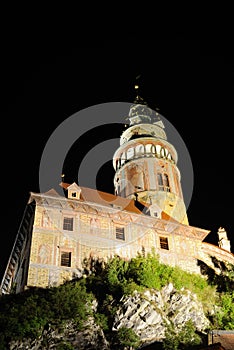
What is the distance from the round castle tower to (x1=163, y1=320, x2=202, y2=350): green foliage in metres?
18.4

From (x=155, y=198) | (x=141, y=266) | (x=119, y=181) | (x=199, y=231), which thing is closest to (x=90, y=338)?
(x=141, y=266)

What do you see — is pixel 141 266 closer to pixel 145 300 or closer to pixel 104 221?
pixel 145 300

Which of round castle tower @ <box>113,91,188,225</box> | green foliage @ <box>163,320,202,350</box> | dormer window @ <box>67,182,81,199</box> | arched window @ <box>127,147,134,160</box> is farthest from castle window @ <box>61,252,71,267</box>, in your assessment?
arched window @ <box>127,147,134,160</box>

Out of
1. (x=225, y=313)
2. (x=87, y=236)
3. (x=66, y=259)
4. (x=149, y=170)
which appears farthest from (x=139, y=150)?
(x=225, y=313)

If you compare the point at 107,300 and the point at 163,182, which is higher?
the point at 163,182

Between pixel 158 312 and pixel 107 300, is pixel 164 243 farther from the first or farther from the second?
pixel 107 300

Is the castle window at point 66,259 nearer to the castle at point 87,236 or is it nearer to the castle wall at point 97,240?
the castle at point 87,236

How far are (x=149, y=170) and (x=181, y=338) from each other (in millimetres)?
25266

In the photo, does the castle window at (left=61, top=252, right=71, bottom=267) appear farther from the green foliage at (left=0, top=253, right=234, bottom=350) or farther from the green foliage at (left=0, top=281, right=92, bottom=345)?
the green foliage at (left=0, top=281, right=92, bottom=345)

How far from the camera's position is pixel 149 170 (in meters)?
50.1

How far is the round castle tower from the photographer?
4825cm

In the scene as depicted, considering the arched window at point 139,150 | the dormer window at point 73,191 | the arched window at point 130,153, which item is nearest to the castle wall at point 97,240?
the dormer window at point 73,191

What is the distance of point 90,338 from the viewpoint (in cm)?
2616

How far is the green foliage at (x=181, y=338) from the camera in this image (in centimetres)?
2619
